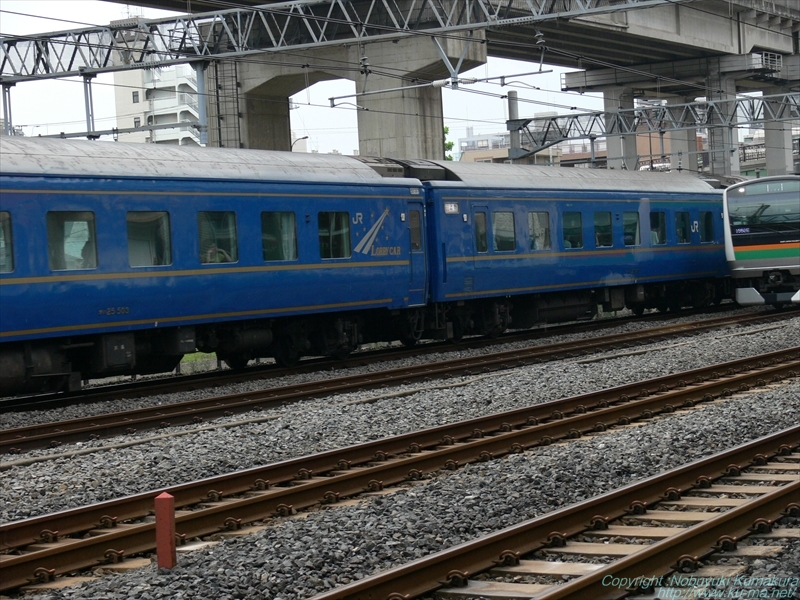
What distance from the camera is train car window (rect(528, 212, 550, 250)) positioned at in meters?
21.1

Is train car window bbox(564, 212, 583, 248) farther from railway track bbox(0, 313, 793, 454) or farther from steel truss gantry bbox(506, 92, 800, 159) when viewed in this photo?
steel truss gantry bbox(506, 92, 800, 159)

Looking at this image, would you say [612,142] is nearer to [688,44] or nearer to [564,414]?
[688,44]

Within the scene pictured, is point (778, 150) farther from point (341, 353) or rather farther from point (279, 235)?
point (279, 235)

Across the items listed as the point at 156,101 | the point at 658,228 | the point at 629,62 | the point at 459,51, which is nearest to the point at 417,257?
the point at 658,228

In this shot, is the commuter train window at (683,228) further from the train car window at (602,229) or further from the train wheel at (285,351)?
the train wheel at (285,351)

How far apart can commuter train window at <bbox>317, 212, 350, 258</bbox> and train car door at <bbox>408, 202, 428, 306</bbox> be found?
5.23 ft

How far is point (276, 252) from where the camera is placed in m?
16.1

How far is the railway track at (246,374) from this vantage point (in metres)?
14.5

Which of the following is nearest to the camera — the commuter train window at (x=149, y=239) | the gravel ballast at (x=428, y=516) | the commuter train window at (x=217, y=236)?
the gravel ballast at (x=428, y=516)

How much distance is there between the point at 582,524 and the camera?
7.09m

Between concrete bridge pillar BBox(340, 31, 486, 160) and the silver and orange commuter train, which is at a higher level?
concrete bridge pillar BBox(340, 31, 486, 160)

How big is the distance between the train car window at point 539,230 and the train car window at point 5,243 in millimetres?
11028

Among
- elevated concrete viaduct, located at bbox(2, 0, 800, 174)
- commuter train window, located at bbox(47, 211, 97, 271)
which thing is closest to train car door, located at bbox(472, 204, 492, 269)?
elevated concrete viaduct, located at bbox(2, 0, 800, 174)

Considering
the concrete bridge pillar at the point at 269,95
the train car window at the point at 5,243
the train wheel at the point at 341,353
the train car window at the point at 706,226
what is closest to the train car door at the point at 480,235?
the train wheel at the point at 341,353
